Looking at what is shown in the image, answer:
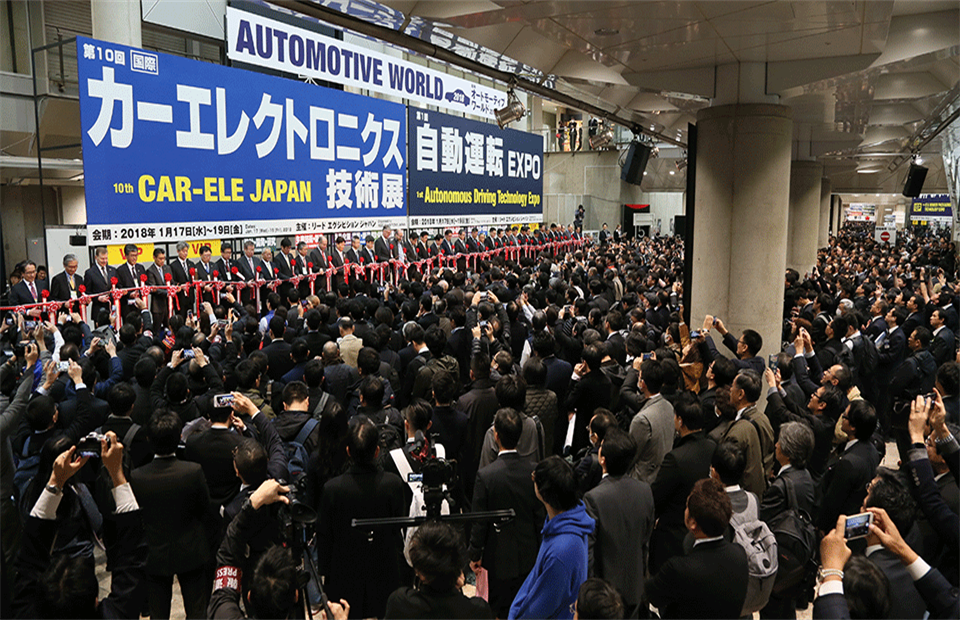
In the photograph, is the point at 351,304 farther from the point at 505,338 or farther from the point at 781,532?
the point at 781,532

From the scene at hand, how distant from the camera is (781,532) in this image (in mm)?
2902

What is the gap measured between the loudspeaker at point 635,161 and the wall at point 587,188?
15732mm

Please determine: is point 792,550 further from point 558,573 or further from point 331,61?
point 331,61

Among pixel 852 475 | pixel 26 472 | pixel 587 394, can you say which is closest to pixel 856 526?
pixel 852 475

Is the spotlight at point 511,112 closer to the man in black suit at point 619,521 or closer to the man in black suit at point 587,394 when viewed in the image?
the man in black suit at point 587,394

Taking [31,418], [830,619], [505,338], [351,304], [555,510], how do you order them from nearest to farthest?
[830,619] → [555,510] → [31,418] → [351,304] → [505,338]

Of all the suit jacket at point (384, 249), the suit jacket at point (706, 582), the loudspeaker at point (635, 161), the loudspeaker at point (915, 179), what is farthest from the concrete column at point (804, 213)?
the suit jacket at point (706, 582)

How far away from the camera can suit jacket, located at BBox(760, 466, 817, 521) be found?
10.1 ft

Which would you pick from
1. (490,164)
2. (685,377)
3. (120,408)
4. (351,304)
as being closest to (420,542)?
(120,408)

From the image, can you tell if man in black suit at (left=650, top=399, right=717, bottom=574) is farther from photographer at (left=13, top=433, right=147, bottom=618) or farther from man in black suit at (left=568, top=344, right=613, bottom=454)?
photographer at (left=13, top=433, right=147, bottom=618)

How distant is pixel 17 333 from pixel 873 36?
29.1 ft

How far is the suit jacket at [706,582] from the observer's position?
2.43 m

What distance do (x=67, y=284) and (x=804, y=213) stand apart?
17.4 meters

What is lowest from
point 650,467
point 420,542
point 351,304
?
point 650,467
